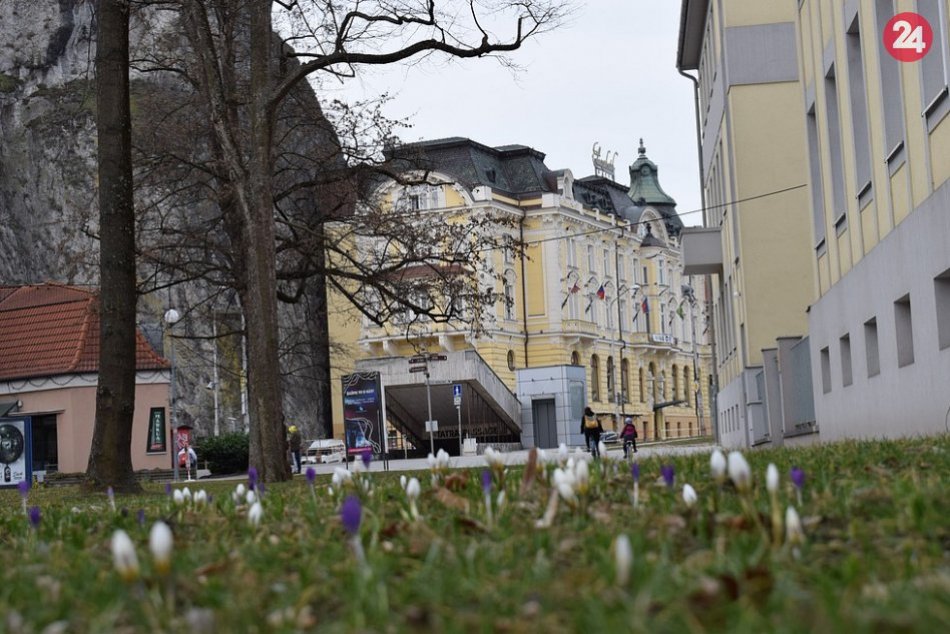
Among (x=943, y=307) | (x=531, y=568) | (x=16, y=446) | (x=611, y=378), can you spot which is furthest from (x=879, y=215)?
(x=611, y=378)

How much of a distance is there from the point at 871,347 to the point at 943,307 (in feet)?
16.2

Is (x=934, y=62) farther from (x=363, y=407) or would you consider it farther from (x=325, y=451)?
(x=325, y=451)

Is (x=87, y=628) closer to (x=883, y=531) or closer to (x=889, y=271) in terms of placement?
(x=883, y=531)

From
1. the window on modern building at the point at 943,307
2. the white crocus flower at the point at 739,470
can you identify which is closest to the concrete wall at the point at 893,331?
the window on modern building at the point at 943,307

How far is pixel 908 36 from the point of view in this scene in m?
14.7

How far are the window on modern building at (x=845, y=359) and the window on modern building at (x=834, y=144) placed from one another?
5.89 feet

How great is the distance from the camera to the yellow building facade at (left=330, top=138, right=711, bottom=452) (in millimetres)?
61750

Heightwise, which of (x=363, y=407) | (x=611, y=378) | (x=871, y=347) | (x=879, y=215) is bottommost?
(x=871, y=347)

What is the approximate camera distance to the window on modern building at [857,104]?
18859 mm

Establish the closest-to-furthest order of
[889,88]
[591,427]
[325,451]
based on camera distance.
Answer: [889,88]
[591,427]
[325,451]

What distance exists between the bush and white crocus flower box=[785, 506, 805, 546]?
170 feet

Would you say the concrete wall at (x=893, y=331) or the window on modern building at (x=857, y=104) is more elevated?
the window on modern building at (x=857, y=104)

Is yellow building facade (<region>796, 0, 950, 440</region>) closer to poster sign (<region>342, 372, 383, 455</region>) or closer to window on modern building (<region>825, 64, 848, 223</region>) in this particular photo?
window on modern building (<region>825, 64, 848, 223</region>)

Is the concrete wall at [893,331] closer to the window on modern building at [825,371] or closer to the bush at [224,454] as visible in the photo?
the window on modern building at [825,371]
